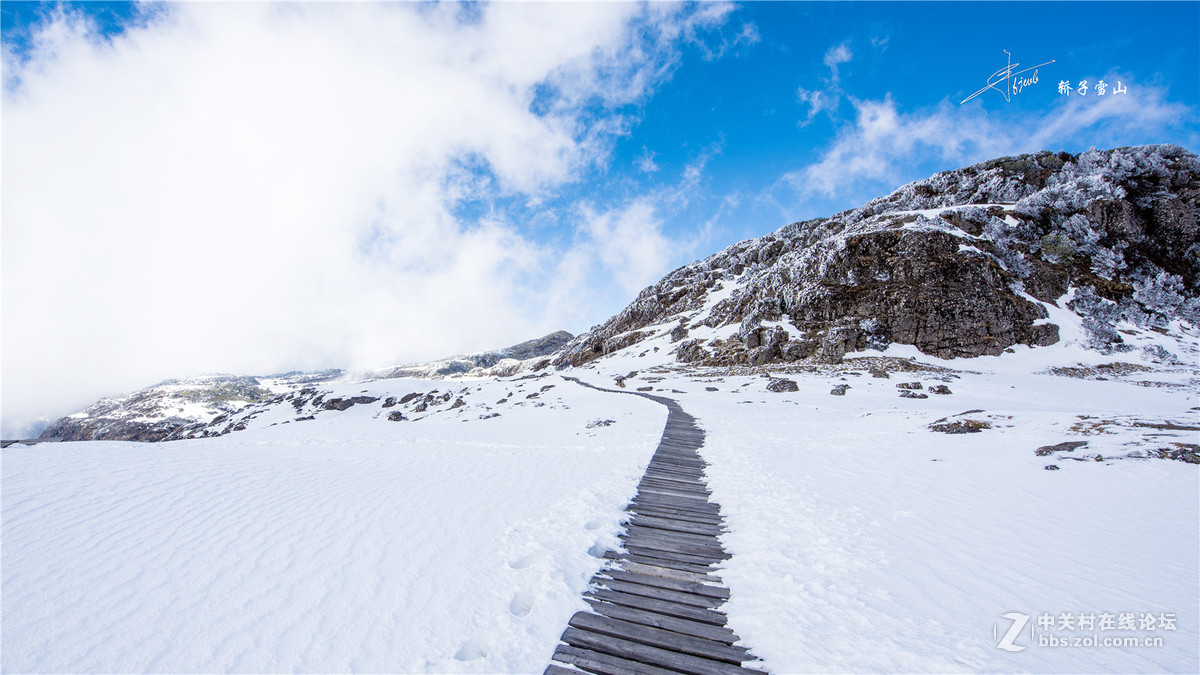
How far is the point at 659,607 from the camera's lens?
477 cm

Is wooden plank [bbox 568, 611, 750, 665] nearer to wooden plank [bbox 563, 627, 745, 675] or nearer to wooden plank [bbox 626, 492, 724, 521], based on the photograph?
wooden plank [bbox 563, 627, 745, 675]

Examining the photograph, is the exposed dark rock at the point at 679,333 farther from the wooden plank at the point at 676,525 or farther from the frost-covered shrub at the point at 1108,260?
the wooden plank at the point at 676,525

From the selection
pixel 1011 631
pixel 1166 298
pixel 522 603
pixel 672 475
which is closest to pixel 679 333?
pixel 1166 298

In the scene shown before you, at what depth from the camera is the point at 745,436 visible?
1647 centimetres

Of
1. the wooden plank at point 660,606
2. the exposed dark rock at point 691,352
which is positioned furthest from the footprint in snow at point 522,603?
the exposed dark rock at point 691,352

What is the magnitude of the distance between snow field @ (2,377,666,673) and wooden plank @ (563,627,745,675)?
30 cm

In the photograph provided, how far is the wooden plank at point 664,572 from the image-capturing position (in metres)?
5.40

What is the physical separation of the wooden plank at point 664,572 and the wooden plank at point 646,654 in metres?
1.38

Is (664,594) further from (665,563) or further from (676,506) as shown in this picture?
(676,506)

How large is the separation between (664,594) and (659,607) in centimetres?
30

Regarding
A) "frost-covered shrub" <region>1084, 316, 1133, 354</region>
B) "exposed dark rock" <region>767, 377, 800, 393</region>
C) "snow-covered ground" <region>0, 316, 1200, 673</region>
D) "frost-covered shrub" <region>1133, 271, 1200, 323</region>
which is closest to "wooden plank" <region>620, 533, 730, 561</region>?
"snow-covered ground" <region>0, 316, 1200, 673</region>

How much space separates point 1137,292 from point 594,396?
65809mm

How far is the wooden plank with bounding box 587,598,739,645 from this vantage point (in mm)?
4258

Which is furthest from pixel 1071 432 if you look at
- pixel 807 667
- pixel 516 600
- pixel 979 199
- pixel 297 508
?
pixel 979 199
